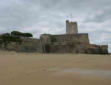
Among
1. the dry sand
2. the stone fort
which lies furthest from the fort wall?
the dry sand

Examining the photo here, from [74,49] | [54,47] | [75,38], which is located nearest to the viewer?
[74,49]

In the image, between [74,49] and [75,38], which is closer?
[74,49]

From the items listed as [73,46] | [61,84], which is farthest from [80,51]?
[61,84]

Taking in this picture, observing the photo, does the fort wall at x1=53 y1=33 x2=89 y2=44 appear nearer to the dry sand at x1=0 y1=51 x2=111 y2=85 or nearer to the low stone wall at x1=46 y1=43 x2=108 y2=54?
the low stone wall at x1=46 y1=43 x2=108 y2=54

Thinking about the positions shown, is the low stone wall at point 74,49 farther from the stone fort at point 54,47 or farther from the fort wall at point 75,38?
the fort wall at point 75,38

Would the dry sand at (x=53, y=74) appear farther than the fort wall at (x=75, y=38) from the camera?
No

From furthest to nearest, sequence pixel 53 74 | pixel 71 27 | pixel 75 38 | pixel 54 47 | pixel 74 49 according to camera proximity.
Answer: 1. pixel 71 27
2. pixel 75 38
3. pixel 54 47
4. pixel 74 49
5. pixel 53 74

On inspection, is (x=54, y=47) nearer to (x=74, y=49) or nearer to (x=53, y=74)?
(x=74, y=49)

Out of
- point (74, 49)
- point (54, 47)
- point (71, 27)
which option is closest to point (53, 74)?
point (74, 49)

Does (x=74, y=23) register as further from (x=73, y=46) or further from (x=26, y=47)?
(x=26, y=47)

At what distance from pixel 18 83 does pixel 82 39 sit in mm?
33113

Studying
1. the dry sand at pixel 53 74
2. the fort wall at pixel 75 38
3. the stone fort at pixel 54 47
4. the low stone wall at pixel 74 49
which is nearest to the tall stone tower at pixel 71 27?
the fort wall at pixel 75 38

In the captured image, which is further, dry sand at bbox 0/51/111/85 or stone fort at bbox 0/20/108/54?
stone fort at bbox 0/20/108/54

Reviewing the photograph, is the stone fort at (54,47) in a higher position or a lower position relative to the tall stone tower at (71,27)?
lower
